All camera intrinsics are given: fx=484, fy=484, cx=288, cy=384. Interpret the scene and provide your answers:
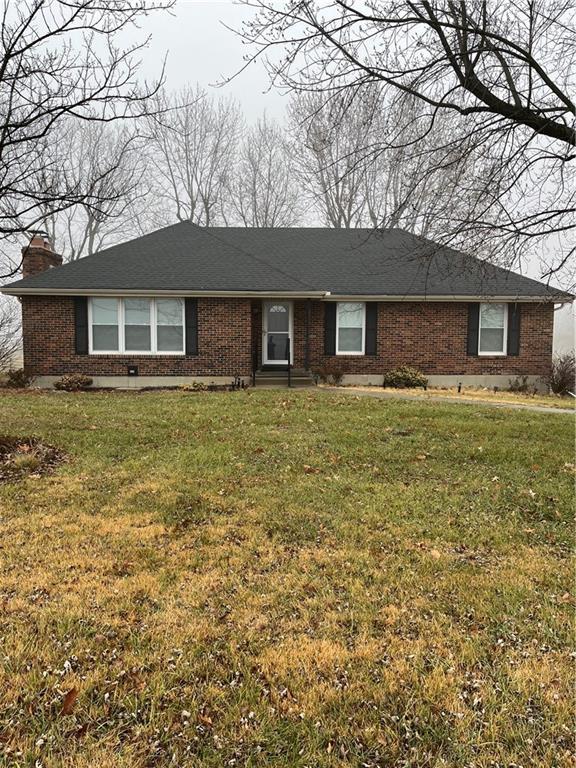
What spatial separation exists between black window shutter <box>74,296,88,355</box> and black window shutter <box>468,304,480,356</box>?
12.0 m

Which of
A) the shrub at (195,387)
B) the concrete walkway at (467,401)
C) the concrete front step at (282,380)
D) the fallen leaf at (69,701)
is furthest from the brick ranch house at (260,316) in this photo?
the fallen leaf at (69,701)

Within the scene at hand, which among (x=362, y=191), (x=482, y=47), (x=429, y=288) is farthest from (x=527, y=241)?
(x=362, y=191)

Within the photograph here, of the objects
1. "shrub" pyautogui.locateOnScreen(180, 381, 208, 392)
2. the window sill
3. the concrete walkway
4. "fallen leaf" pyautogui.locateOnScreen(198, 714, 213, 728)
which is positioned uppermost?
the window sill

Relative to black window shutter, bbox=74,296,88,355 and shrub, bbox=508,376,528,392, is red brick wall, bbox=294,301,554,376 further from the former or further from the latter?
black window shutter, bbox=74,296,88,355

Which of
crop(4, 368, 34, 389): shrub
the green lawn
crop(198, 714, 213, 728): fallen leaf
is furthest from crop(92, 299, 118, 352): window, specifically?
crop(198, 714, 213, 728): fallen leaf

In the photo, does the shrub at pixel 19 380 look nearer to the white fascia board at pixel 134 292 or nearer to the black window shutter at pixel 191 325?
the white fascia board at pixel 134 292

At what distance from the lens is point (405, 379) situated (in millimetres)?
14938

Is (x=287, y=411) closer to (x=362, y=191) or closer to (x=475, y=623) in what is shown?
(x=475, y=623)

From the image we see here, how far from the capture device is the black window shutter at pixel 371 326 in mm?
15656

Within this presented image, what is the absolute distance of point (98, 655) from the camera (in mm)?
2568

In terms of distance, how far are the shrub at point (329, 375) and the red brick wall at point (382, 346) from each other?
0.24 meters

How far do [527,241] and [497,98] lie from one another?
2.01 metres

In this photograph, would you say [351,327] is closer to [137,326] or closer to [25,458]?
[137,326]

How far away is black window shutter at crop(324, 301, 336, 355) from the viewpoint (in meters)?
15.7
